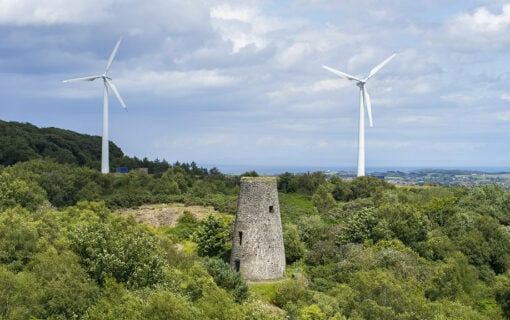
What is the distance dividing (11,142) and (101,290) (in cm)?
9585

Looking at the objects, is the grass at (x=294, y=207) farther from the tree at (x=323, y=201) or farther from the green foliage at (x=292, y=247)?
the green foliage at (x=292, y=247)

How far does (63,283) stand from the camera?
28766 mm

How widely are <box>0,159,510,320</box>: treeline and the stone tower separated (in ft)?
4.33

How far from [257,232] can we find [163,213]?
28285 millimetres

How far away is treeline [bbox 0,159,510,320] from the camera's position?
2861 centimetres

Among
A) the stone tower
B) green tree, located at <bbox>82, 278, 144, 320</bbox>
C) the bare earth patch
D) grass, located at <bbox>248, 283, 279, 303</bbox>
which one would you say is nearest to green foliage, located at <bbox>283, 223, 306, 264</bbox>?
the stone tower

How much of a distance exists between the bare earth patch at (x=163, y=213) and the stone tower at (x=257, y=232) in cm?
2279

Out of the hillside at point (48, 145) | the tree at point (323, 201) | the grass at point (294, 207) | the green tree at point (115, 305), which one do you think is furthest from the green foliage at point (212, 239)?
the hillside at point (48, 145)

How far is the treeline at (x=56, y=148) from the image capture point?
112819 millimetres

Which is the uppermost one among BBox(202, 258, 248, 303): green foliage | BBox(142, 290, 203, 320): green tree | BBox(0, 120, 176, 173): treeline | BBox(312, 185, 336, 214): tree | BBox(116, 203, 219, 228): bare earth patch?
BBox(0, 120, 176, 173): treeline

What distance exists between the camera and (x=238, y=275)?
37.3 metres

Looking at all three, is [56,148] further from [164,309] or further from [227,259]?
[164,309]

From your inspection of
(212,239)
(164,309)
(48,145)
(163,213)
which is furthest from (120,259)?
(48,145)

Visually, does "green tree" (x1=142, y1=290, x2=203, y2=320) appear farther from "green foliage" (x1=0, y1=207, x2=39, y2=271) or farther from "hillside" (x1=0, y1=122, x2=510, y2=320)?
"green foliage" (x1=0, y1=207, x2=39, y2=271)
